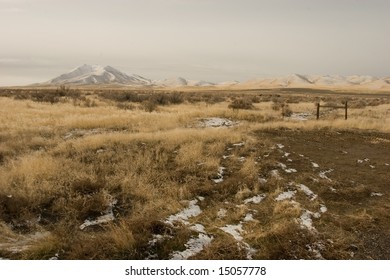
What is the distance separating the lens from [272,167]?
9.94m

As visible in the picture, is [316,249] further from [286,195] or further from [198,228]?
[286,195]

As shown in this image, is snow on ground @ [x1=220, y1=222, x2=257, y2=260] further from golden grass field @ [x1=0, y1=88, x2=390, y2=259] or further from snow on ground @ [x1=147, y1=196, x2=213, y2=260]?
snow on ground @ [x1=147, y1=196, x2=213, y2=260]

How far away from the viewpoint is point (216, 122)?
19.5 metres

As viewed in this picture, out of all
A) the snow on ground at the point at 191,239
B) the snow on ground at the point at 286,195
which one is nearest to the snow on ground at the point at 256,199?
the snow on ground at the point at 286,195

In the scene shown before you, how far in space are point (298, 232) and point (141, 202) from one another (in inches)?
123

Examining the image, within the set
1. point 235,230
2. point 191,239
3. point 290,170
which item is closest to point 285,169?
point 290,170

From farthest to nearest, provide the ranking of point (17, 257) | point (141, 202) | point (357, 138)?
point (357, 138) → point (141, 202) → point (17, 257)

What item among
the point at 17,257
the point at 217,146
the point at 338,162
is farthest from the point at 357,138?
the point at 17,257

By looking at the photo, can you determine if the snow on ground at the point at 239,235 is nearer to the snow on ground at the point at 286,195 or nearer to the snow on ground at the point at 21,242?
the snow on ground at the point at 286,195

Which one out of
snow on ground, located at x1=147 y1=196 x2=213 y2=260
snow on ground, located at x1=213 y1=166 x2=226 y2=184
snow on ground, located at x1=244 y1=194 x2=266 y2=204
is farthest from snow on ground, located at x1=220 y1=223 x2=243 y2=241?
snow on ground, located at x1=213 y1=166 x2=226 y2=184

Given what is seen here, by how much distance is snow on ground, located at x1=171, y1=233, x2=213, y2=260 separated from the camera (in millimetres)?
5324

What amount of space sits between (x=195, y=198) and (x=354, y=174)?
473cm

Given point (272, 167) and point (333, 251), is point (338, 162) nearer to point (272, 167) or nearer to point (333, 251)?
point (272, 167)

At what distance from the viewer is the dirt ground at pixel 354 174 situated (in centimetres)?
624
